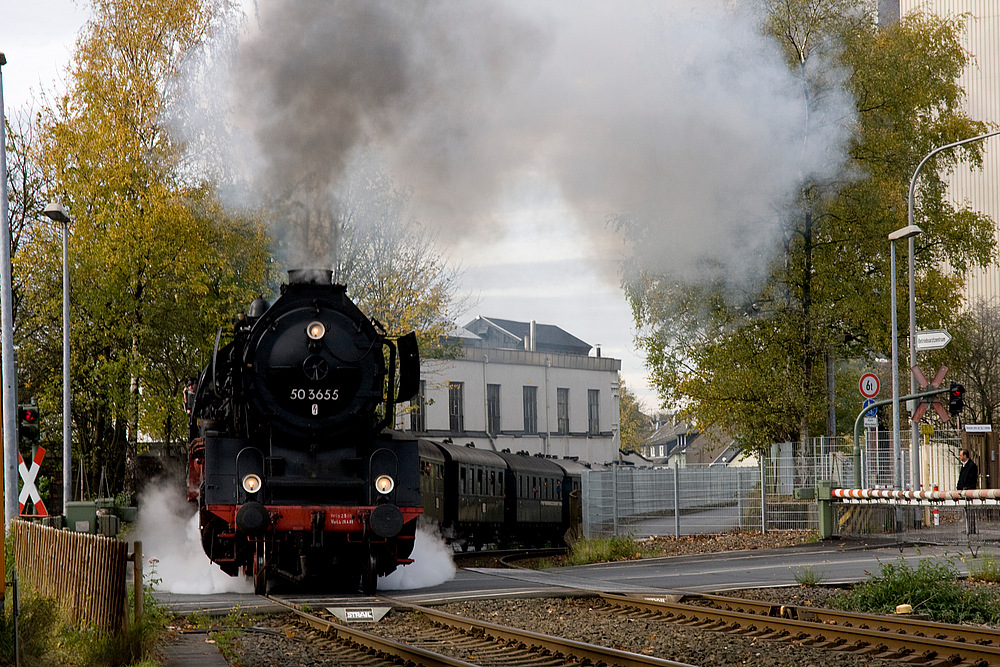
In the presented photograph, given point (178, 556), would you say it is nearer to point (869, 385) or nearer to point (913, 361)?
point (869, 385)

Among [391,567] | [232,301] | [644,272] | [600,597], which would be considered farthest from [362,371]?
[232,301]

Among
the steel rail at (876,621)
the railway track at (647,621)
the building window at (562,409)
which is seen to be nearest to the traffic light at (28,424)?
the railway track at (647,621)

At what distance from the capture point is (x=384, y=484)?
12.9 meters

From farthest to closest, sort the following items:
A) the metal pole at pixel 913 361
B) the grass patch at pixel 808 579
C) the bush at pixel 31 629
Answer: the metal pole at pixel 913 361 → the grass patch at pixel 808 579 → the bush at pixel 31 629

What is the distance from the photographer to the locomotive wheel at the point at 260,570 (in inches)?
512

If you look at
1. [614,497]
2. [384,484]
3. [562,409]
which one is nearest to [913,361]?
[614,497]

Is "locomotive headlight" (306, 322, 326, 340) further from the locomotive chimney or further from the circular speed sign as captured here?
the circular speed sign

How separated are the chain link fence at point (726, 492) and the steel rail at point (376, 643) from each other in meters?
12.2

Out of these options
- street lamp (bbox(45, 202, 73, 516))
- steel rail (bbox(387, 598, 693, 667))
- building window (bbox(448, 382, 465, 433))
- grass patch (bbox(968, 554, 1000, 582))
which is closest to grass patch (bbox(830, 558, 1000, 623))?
grass patch (bbox(968, 554, 1000, 582))

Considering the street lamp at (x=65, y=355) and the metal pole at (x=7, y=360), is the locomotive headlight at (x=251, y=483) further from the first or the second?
the street lamp at (x=65, y=355)

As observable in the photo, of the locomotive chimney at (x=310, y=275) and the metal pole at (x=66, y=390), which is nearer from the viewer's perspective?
the locomotive chimney at (x=310, y=275)

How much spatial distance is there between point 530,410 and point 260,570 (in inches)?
1468

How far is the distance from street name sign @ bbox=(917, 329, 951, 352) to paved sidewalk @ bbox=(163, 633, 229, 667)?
1545 cm

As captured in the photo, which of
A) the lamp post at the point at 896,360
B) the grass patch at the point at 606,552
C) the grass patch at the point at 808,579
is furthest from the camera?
the lamp post at the point at 896,360
